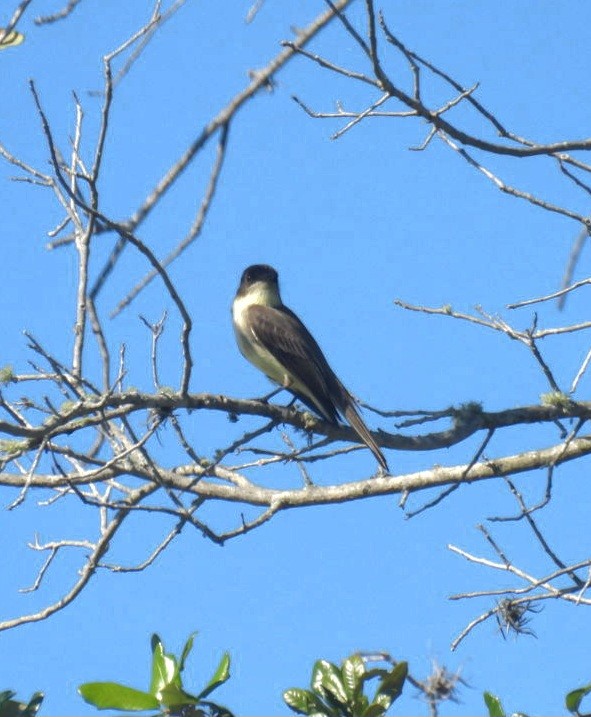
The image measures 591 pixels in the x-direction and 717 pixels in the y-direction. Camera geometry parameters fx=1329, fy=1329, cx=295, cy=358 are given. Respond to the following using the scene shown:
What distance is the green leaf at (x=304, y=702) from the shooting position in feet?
13.6

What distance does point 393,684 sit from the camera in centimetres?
418

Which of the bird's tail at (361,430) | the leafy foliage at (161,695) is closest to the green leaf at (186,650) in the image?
the leafy foliage at (161,695)

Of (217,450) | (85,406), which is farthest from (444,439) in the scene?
(85,406)

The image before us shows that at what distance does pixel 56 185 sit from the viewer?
5.92 metres

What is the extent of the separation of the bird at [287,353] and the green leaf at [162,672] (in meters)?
2.54

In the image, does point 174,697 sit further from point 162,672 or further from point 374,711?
point 374,711

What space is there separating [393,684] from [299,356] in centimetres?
388

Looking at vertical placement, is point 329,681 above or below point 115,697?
above

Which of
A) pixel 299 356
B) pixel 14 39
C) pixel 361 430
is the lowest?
pixel 14 39

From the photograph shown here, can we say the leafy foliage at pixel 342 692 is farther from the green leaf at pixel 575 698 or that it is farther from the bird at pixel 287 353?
the bird at pixel 287 353

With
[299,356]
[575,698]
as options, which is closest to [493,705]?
[575,698]

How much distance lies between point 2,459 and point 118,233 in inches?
73.7

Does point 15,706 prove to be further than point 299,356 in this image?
No

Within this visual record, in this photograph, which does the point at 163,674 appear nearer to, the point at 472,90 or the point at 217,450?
the point at 217,450
